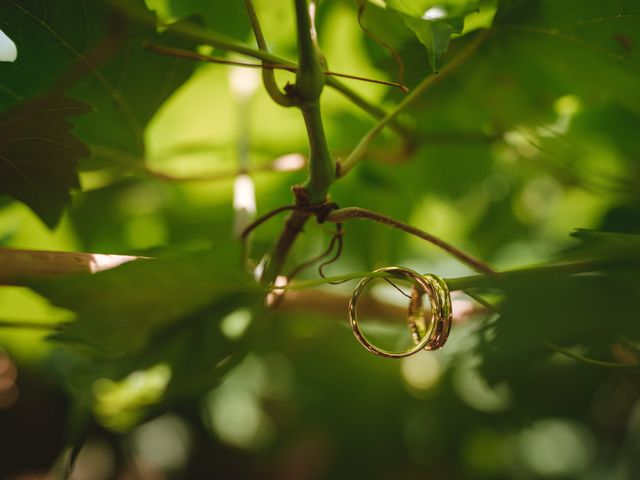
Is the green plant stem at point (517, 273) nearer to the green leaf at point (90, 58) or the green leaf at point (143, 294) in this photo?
the green leaf at point (143, 294)

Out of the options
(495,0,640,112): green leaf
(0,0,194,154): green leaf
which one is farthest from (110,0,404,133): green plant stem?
(495,0,640,112): green leaf

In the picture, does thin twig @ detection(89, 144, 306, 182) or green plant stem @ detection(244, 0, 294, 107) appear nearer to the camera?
green plant stem @ detection(244, 0, 294, 107)

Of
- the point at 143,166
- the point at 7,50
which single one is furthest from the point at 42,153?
the point at 143,166

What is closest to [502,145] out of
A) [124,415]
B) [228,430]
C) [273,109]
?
[273,109]

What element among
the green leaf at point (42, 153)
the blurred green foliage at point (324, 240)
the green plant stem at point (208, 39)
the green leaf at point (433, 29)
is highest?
the green leaf at point (433, 29)

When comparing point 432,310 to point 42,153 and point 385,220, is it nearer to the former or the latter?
point 385,220

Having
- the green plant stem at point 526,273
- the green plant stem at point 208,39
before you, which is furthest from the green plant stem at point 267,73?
the green plant stem at point 526,273

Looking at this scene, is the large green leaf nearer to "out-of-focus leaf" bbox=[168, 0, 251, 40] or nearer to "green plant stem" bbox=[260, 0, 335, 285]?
"green plant stem" bbox=[260, 0, 335, 285]

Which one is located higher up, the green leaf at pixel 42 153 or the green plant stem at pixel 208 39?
the green plant stem at pixel 208 39
